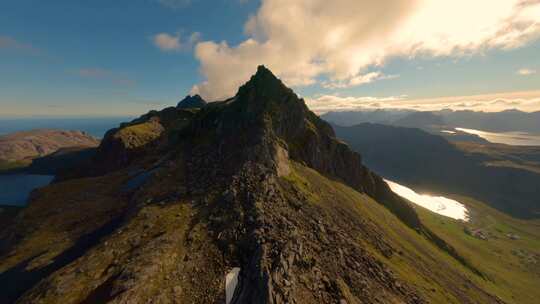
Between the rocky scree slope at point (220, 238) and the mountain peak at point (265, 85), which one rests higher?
the mountain peak at point (265, 85)

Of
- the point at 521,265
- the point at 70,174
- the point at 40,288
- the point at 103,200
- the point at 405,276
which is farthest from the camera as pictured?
the point at 521,265

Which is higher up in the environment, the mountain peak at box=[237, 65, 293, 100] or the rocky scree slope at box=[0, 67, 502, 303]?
the mountain peak at box=[237, 65, 293, 100]

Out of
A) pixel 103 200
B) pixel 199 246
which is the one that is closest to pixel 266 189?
pixel 199 246

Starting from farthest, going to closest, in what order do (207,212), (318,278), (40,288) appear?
1. (207,212)
2. (318,278)
3. (40,288)

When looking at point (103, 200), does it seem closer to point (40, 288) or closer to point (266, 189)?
point (40, 288)

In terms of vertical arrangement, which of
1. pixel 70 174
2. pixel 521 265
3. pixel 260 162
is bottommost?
pixel 521 265

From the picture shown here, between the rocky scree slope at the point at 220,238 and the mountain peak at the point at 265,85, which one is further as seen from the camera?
the mountain peak at the point at 265,85

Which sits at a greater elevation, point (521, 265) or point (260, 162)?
point (260, 162)

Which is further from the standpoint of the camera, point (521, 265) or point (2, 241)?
point (521, 265)

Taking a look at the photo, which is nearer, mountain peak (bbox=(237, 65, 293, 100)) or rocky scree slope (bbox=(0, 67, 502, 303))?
rocky scree slope (bbox=(0, 67, 502, 303))
